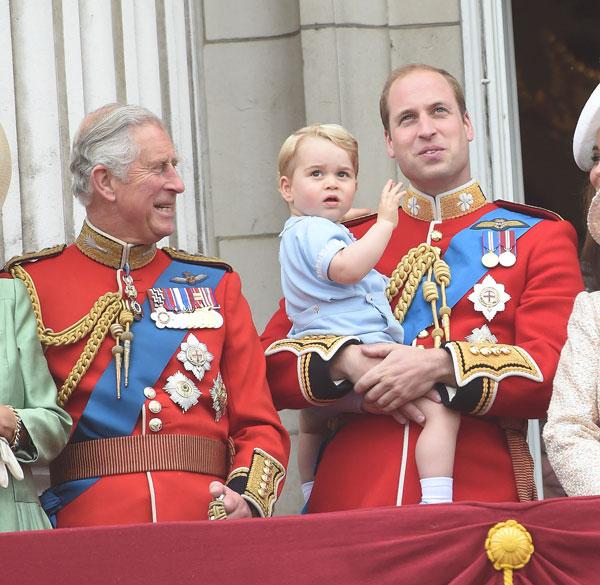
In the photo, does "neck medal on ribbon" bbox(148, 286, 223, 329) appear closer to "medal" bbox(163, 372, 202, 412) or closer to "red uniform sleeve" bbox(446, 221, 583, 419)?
"medal" bbox(163, 372, 202, 412)

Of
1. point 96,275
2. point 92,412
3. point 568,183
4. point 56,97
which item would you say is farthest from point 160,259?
point 568,183

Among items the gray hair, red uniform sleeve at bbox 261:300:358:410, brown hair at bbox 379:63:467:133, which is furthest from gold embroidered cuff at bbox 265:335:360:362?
brown hair at bbox 379:63:467:133

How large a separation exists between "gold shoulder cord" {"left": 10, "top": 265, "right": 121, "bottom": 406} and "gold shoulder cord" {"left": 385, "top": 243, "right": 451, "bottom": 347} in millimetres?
735

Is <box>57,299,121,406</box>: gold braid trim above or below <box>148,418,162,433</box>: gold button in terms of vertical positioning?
above

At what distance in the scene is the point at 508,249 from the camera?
4.86 metres

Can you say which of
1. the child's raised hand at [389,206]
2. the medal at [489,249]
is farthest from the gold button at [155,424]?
the medal at [489,249]

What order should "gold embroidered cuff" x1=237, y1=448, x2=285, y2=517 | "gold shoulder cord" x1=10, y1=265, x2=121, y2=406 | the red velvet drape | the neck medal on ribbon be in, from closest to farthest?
1. the red velvet drape
2. "gold embroidered cuff" x1=237, y1=448, x2=285, y2=517
3. "gold shoulder cord" x1=10, y1=265, x2=121, y2=406
4. the neck medal on ribbon

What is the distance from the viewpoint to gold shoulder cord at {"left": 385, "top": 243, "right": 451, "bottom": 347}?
190 inches

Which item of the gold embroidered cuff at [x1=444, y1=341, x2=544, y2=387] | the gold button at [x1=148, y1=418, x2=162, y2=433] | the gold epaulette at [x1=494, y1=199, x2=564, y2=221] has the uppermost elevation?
the gold epaulette at [x1=494, y1=199, x2=564, y2=221]

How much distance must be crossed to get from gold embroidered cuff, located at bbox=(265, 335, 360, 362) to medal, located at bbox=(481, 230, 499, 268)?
41 cm

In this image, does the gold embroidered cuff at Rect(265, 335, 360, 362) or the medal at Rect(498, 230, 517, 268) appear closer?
the gold embroidered cuff at Rect(265, 335, 360, 362)

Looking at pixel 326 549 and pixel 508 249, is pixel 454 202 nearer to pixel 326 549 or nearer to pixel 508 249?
pixel 508 249

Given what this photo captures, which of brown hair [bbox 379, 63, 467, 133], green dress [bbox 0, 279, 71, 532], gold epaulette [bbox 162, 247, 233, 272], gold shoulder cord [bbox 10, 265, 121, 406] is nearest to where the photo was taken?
green dress [bbox 0, 279, 71, 532]

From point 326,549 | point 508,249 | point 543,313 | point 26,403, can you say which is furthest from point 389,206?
point 326,549
